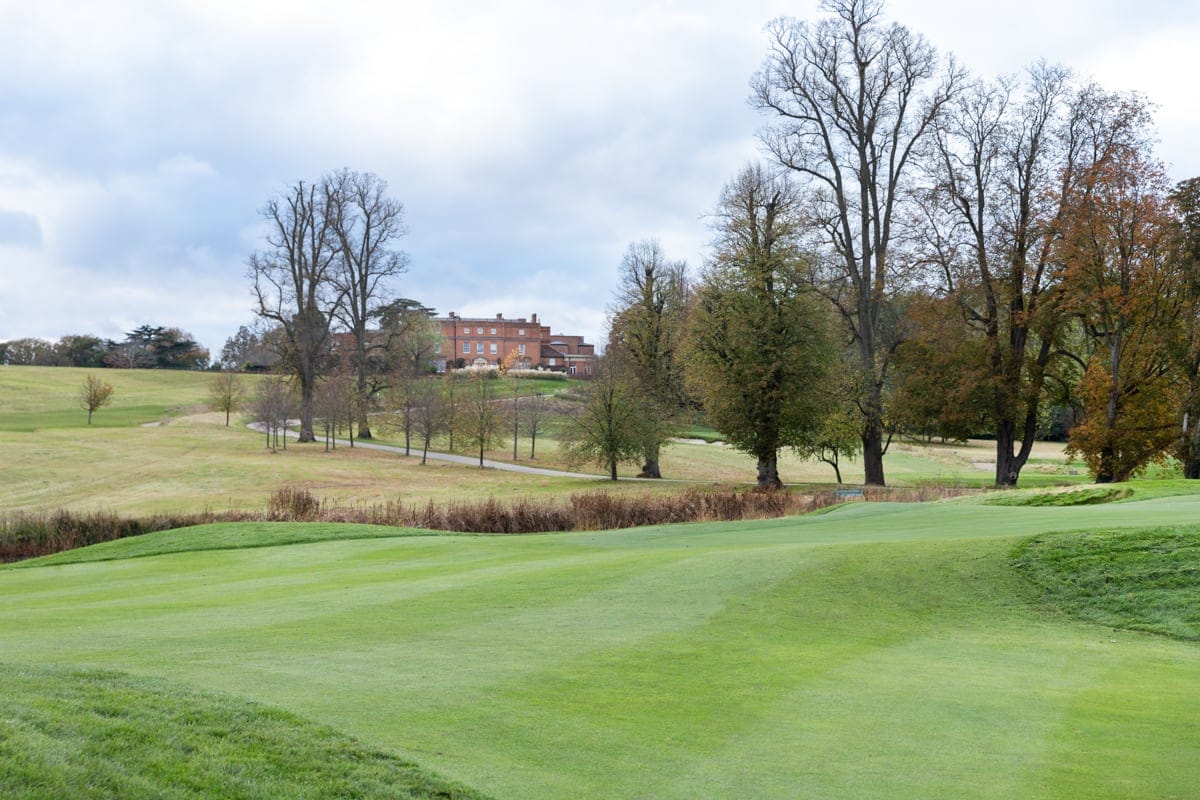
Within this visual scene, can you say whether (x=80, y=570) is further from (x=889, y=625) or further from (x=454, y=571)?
(x=889, y=625)

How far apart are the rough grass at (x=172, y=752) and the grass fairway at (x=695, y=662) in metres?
0.43

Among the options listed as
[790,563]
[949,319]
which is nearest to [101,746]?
[790,563]

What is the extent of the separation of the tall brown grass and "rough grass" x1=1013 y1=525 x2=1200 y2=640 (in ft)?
43.4

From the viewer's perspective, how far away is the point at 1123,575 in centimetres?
1284

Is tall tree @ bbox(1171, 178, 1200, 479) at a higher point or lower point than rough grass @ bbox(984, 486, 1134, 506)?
higher

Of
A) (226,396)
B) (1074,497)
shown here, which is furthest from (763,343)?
(226,396)

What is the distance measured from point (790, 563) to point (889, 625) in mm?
2743

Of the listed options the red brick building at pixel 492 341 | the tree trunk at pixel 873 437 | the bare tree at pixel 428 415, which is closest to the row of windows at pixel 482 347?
the red brick building at pixel 492 341

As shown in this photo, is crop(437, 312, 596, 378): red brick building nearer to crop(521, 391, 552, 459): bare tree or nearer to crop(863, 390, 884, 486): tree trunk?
crop(521, 391, 552, 459): bare tree

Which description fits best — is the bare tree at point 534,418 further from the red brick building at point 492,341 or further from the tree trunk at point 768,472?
the red brick building at point 492,341

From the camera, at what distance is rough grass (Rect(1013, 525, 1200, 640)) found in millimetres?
11758

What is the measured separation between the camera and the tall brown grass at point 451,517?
86.4ft

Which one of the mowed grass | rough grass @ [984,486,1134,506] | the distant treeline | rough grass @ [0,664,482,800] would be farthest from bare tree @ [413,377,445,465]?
the distant treeline

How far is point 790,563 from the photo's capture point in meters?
14.1
